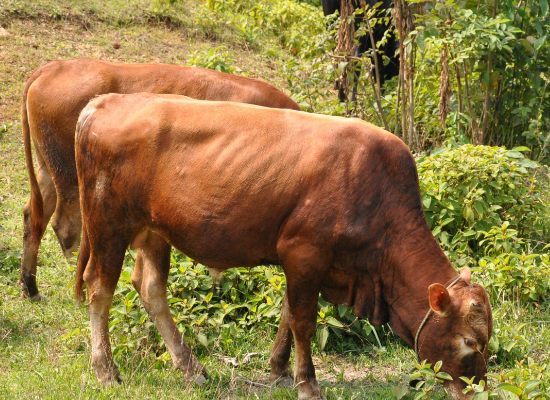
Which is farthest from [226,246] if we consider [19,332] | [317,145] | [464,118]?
[464,118]

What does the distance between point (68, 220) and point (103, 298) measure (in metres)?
Result: 1.87

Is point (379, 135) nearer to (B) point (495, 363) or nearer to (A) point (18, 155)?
(B) point (495, 363)

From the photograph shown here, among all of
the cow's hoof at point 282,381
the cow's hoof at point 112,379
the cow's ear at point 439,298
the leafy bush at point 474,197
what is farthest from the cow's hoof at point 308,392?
the leafy bush at point 474,197

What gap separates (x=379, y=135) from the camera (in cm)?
428

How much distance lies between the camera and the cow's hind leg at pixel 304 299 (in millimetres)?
4188

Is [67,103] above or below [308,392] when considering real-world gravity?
above

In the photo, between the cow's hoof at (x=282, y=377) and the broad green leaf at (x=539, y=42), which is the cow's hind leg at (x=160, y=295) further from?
the broad green leaf at (x=539, y=42)

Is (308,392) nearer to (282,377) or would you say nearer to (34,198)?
(282,377)

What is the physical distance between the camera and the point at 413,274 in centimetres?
420

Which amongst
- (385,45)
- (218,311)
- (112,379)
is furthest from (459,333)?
(385,45)

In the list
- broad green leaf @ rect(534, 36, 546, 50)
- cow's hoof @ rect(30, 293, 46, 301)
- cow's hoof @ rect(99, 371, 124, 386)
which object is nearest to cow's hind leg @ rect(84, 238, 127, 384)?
cow's hoof @ rect(99, 371, 124, 386)

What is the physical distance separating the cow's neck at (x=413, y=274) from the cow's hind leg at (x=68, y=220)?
121 inches

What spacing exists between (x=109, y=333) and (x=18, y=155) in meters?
4.40

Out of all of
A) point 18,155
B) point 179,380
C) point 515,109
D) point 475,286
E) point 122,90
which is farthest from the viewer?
point 18,155
